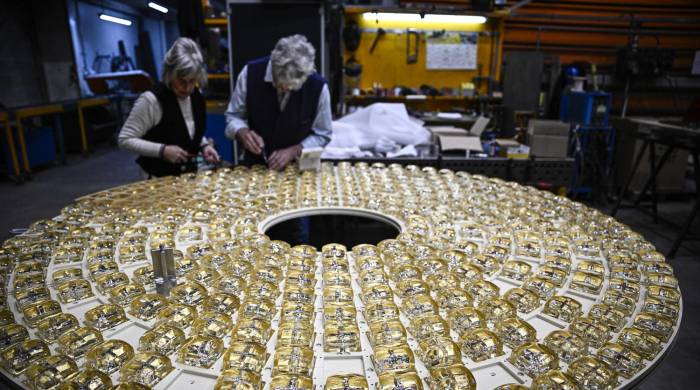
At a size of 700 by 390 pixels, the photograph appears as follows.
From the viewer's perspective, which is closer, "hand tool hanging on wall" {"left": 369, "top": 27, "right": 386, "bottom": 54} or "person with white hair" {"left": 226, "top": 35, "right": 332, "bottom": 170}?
"person with white hair" {"left": 226, "top": 35, "right": 332, "bottom": 170}

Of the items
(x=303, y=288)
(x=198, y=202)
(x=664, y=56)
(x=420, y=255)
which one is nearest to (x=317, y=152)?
(x=198, y=202)

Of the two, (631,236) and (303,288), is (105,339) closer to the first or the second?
(303,288)

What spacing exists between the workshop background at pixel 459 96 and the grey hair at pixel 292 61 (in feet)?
3.45

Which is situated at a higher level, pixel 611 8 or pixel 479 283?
pixel 611 8

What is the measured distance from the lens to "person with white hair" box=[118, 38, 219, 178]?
7.42 feet

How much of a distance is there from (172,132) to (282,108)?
658 millimetres

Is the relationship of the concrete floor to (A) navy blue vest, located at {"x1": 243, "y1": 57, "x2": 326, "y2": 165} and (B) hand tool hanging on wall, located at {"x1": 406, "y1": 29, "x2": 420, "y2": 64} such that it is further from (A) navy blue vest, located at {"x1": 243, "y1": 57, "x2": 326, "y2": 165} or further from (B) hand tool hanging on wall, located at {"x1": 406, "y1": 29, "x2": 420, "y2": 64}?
(B) hand tool hanging on wall, located at {"x1": 406, "y1": 29, "x2": 420, "y2": 64}

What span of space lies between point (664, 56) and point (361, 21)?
4.11 m

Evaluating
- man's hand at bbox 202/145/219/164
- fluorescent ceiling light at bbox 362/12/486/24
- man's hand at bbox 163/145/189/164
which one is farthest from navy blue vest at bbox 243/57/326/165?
fluorescent ceiling light at bbox 362/12/486/24

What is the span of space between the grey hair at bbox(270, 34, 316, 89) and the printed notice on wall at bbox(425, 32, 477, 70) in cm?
379

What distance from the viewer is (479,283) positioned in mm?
1102

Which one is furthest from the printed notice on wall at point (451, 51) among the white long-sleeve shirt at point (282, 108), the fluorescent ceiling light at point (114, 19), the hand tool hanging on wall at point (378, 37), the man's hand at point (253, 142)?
the fluorescent ceiling light at point (114, 19)

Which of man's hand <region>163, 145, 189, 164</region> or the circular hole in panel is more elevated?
man's hand <region>163, 145, 189, 164</region>

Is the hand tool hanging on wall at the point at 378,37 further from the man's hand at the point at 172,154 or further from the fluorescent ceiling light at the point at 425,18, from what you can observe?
the man's hand at the point at 172,154
